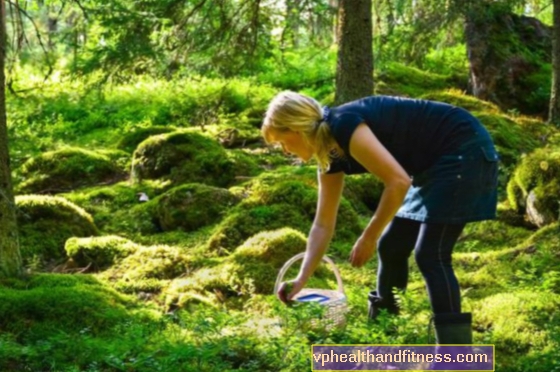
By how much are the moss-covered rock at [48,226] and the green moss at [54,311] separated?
170 cm

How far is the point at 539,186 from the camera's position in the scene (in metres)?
6.87

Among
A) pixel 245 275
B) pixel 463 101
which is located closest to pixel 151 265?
pixel 245 275

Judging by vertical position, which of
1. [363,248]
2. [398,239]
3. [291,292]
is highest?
[363,248]

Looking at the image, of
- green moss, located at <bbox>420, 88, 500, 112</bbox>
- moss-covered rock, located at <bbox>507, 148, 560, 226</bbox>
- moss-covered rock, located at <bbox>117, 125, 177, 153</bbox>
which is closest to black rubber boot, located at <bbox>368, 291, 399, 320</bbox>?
moss-covered rock, located at <bbox>507, 148, 560, 226</bbox>

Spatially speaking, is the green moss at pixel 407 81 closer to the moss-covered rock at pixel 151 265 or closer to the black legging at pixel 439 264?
the moss-covered rock at pixel 151 265

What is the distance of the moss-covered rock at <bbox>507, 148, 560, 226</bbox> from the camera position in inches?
262

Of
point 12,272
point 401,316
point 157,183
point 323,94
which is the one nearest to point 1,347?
point 12,272

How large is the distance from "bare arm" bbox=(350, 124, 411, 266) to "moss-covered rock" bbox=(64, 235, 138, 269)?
3813 mm

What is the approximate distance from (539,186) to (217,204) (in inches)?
121

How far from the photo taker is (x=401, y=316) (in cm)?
385

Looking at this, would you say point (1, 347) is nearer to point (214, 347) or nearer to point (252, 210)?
point (214, 347)

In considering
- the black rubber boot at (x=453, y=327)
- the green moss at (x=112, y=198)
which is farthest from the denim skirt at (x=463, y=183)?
the green moss at (x=112, y=198)

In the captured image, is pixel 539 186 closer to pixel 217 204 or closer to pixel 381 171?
pixel 217 204

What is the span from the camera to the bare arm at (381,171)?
3043mm
